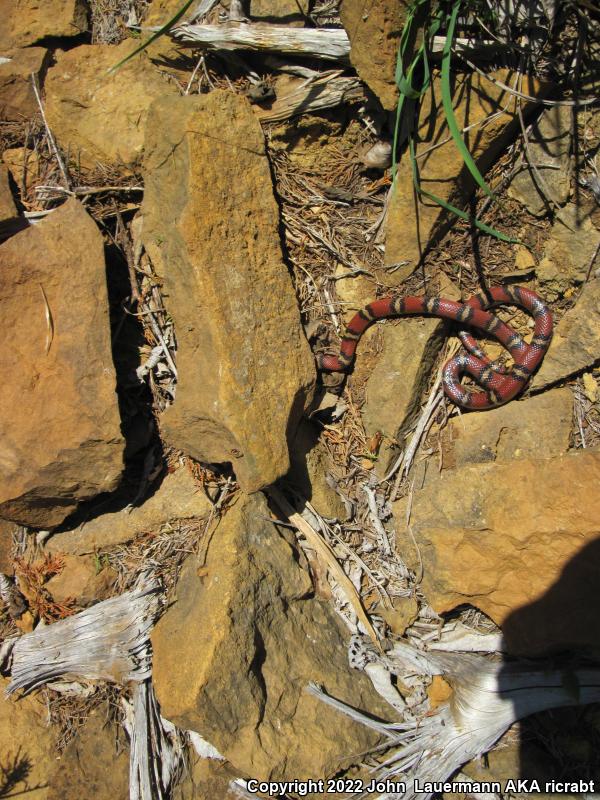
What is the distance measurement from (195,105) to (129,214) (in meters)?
0.92

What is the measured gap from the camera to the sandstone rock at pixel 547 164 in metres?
3.35

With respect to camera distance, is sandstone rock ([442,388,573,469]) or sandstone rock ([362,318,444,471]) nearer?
sandstone rock ([442,388,573,469])

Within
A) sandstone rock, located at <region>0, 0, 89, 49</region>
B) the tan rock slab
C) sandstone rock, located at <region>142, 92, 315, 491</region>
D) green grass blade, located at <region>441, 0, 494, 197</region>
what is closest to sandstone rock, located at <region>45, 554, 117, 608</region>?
sandstone rock, located at <region>142, 92, 315, 491</region>

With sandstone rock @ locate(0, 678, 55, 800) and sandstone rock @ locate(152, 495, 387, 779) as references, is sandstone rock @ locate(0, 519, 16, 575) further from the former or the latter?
sandstone rock @ locate(152, 495, 387, 779)

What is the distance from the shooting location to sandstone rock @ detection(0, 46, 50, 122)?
12.4ft

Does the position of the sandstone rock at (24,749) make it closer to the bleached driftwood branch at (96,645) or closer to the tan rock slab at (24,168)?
the bleached driftwood branch at (96,645)

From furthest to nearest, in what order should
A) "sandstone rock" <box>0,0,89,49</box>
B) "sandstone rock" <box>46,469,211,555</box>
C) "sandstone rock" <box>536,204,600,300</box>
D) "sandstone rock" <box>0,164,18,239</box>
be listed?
1. "sandstone rock" <box>0,0,89,49</box>
2. "sandstone rock" <box>46,469,211,555</box>
3. "sandstone rock" <box>0,164,18,239</box>
4. "sandstone rock" <box>536,204,600,300</box>

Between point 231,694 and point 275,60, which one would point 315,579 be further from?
point 275,60

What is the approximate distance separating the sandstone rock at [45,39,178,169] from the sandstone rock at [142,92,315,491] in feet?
1.33

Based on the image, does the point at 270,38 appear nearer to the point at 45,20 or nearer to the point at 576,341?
the point at 45,20

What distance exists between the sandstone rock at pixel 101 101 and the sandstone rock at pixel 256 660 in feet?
8.26

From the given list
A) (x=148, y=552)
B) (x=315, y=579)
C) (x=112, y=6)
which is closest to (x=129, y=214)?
(x=112, y=6)

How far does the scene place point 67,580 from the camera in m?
3.77

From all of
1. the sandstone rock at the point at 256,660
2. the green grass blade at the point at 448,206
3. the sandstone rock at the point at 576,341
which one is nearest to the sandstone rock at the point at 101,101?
the green grass blade at the point at 448,206
